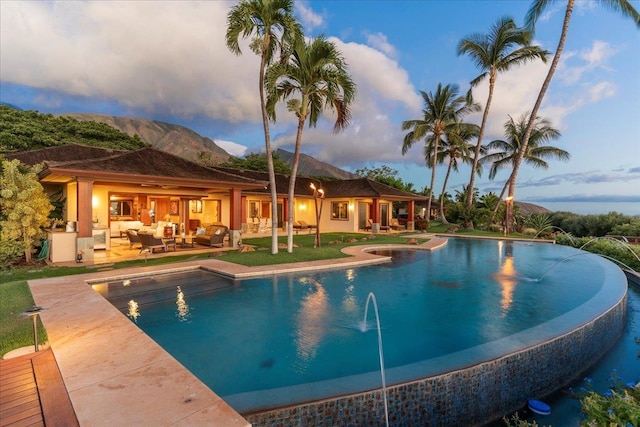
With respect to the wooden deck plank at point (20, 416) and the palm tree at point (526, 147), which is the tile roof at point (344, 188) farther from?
the wooden deck plank at point (20, 416)

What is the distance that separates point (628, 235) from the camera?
19.6 metres

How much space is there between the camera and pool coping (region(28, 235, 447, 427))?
2578mm

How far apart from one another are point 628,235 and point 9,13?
124 feet

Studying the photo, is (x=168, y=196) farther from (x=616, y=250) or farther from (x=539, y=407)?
(x=616, y=250)

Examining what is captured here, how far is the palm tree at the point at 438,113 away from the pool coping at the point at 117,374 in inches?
1053

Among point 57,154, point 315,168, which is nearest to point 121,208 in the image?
point 57,154

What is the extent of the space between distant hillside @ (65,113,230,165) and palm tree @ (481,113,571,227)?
4330 inches

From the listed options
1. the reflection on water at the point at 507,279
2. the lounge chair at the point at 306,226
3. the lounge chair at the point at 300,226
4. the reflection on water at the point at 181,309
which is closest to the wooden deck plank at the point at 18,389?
the reflection on water at the point at 181,309

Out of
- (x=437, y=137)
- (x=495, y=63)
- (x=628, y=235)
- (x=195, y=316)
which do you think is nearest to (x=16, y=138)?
(x=195, y=316)

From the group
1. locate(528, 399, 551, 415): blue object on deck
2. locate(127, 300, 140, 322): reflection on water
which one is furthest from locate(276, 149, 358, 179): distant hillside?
locate(528, 399, 551, 415): blue object on deck

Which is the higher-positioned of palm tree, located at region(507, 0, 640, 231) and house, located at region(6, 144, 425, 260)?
palm tree, located at region(507, 0, 640, 231)

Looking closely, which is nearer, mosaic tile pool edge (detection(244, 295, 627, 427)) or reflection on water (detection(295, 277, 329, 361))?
mosaic tile pool edge (detection(244, 295, 627, 427))

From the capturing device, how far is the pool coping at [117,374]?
8.46 feet

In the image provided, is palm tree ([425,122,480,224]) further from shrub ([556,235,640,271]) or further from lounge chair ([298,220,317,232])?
lounge chair ([298,220,317,232])
